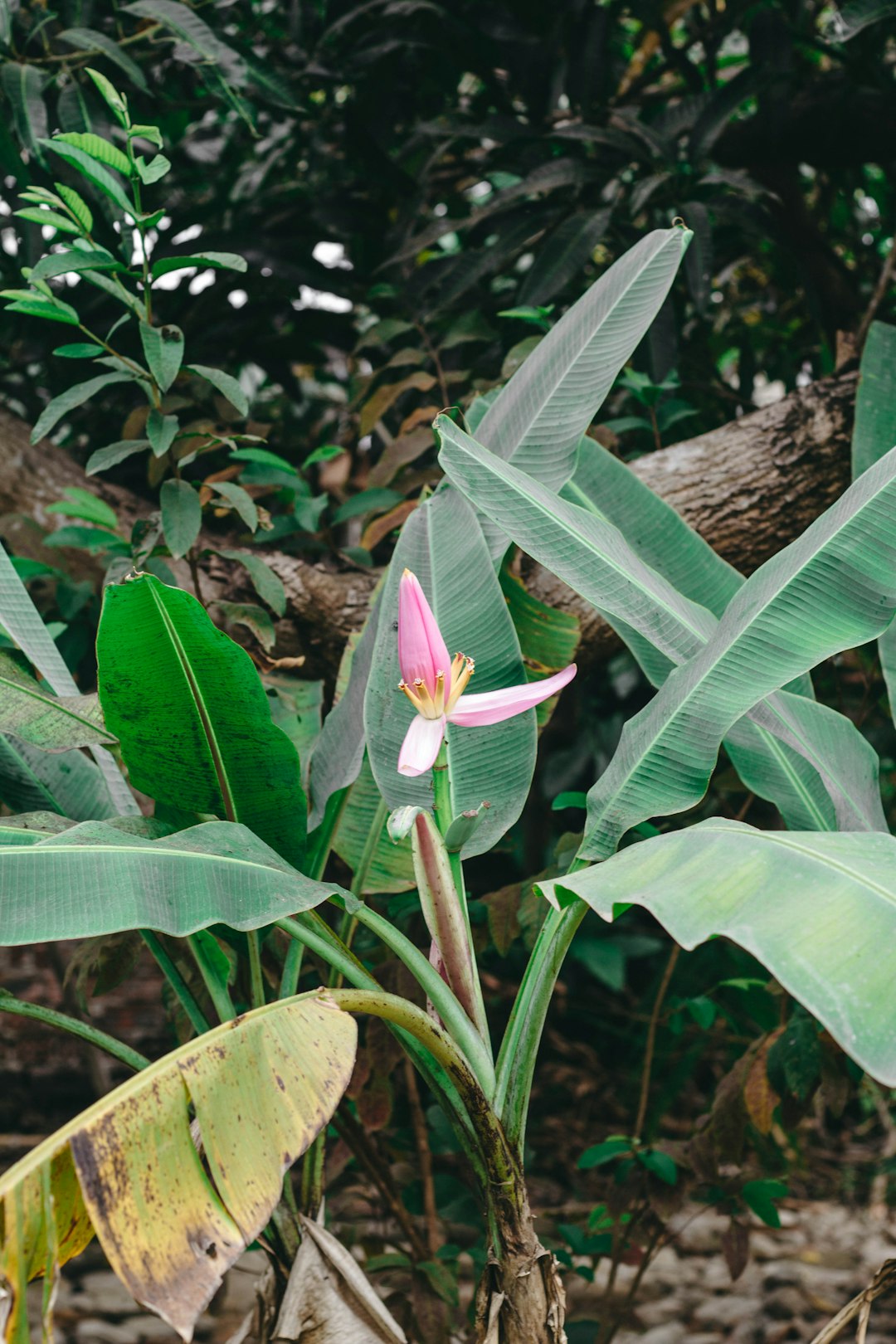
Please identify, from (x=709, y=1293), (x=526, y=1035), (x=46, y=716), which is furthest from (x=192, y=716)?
(x=709, y=1293)

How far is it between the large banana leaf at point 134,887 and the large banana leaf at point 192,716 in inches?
4.2

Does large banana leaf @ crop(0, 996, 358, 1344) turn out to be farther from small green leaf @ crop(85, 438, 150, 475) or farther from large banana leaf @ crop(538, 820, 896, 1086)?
small green leaf @ crop(85, 438, 150, 475)

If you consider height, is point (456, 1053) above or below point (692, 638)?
below

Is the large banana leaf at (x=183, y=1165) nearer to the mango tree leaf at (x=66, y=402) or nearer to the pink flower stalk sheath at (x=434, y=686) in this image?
the pink flower stalk sheath at (x=434, y=686)

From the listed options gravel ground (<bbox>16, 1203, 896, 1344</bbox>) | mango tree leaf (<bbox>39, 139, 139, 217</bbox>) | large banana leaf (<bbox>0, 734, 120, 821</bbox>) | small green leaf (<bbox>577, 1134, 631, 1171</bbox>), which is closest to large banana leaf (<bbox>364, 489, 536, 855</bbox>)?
large banana leaf (<bbox>0, 734, 120, 821</bbox>)

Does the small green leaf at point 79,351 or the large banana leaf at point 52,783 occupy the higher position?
the small green leaf at point 79,351

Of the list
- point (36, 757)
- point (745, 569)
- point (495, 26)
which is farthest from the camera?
point (495, 26)

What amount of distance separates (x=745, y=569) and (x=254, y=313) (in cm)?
→ 94

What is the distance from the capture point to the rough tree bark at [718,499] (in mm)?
1420

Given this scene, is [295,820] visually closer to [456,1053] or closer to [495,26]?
[456,1053]

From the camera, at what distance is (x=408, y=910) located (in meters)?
1.29

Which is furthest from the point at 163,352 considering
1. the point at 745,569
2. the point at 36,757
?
the point at 745,569

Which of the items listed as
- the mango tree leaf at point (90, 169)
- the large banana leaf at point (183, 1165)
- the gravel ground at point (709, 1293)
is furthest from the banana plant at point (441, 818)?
the gravel ground at point (709, 1293)

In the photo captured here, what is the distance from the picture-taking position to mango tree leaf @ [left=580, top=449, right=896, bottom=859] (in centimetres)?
77
